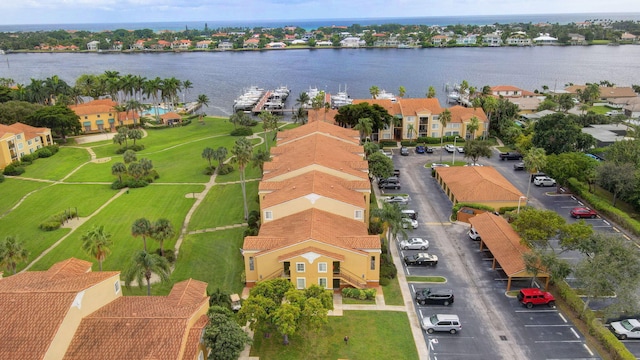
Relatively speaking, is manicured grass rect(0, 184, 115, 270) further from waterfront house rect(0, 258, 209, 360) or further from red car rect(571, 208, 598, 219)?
red car rect(571, 208, 598, 219)

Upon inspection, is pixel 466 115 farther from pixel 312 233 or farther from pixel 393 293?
pixel 312 233

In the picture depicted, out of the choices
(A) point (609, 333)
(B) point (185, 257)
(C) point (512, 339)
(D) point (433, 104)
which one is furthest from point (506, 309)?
(D) point (433, 104)

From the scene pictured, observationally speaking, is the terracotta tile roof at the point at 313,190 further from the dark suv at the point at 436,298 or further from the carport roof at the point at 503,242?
the carport roof at the point at 503,242

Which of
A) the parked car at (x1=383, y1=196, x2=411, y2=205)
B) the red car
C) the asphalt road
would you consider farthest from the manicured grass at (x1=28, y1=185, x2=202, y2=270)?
the red car

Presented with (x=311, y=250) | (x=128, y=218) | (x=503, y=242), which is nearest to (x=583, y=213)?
(x=503, y=242)

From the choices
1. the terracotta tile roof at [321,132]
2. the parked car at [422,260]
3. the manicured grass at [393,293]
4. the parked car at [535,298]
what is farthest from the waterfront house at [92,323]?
the terracotta tile roof at [321,132]

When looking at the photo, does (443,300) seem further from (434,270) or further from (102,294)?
(102,294)
